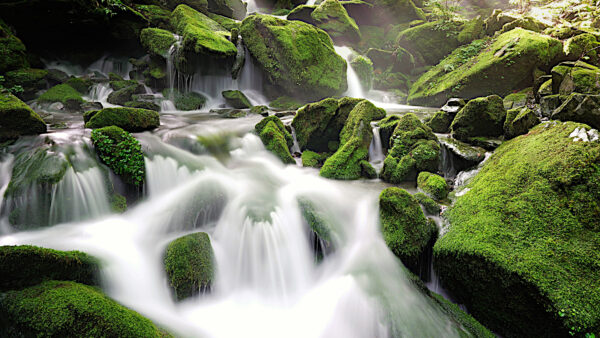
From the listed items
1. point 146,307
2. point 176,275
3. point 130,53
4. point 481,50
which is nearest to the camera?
point 146,307

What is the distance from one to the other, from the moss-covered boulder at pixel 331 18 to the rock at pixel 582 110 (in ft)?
59.5

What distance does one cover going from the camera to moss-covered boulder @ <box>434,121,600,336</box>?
234 cm

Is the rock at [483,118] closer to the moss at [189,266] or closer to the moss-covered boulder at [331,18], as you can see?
the moss at [189,266]

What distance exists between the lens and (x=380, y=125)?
709 cm

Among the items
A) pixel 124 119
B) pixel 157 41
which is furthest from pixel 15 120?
pixel 157 41

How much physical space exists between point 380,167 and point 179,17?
544 inches

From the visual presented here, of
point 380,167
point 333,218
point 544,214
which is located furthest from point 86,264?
point 380,167

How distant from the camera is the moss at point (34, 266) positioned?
195 cm

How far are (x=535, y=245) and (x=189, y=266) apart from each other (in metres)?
4.01

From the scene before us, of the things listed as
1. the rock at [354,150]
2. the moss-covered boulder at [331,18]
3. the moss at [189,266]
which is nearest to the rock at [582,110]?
the rock at [354,150]

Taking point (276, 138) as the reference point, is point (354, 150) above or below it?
above

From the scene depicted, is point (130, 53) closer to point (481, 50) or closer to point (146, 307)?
point (146, 307)

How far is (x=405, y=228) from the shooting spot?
3.60 m

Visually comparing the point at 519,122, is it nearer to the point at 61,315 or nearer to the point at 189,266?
the point at 189,266
